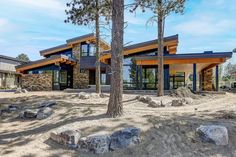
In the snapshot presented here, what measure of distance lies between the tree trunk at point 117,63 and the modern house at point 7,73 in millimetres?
28996

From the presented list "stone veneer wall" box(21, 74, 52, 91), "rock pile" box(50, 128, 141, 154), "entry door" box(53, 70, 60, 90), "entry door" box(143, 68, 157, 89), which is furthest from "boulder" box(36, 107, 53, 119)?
"entry door" box(53, 70, 60, 90)

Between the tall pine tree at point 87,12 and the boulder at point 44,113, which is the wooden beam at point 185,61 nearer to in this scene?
the tall pine tree at point 87,12

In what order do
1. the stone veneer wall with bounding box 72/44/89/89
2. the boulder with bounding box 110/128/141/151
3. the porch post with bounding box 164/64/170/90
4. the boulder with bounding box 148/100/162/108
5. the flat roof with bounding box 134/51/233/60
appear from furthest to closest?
the stone veneer wall with bounding box 72/44/89/89
the porch post with bounding box 164/64/170/90
the flat roof with bounding box 134/51/233/60
the boulder with bounding box 148/100/162/108
the boulder with bounding box 110/128/141/151

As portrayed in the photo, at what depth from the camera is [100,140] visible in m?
6.56

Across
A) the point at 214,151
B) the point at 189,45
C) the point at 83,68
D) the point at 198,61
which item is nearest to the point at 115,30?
the point at 214,151

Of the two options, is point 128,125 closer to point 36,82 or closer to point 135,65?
point 135,65

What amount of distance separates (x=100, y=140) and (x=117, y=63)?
2.49 meters

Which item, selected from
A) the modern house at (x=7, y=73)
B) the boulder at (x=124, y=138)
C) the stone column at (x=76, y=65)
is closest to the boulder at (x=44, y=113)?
the boulder at (x=124, y=138)

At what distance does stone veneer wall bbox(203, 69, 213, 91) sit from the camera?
2527 cm

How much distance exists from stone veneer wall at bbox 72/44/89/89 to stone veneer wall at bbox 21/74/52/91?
3.32 meters

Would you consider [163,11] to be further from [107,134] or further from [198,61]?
[107,134]

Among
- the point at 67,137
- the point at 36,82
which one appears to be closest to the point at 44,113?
the point at 67,137

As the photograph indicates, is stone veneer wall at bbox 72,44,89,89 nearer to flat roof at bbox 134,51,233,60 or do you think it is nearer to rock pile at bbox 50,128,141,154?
flat roof at bbox 134,51,233,60

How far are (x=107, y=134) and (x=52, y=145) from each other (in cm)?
129
